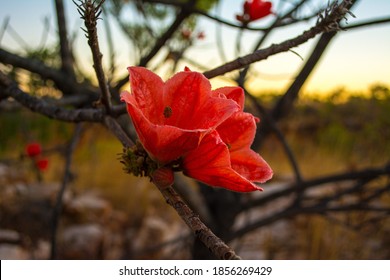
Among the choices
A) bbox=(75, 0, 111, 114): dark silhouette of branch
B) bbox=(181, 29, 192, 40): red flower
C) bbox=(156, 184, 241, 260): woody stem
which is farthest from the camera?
bbox=(181, 29, 192, 40): red flower

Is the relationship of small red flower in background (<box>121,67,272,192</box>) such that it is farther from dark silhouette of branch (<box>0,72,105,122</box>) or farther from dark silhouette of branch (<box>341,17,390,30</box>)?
dark silhouette of branch (<box>341,17,390,30</box>)

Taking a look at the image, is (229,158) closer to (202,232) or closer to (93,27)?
(202,232)

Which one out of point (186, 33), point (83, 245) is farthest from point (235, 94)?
point (83, 245)

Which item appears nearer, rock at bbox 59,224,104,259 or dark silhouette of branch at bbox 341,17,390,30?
dark silhouette of branch at bbox 341,17,390,30

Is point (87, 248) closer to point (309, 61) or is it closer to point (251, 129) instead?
point (309, 61)

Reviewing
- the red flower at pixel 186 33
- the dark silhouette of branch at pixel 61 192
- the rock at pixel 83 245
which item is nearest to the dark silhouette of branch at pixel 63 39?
the dark silhouette of branch at pixel 61 192

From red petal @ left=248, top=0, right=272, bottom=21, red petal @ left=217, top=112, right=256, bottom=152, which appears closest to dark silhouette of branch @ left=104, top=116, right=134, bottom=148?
red petal @ left=217, top=112, right=256, bottom=152

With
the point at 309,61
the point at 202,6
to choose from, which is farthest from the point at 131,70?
the point at 202,6
